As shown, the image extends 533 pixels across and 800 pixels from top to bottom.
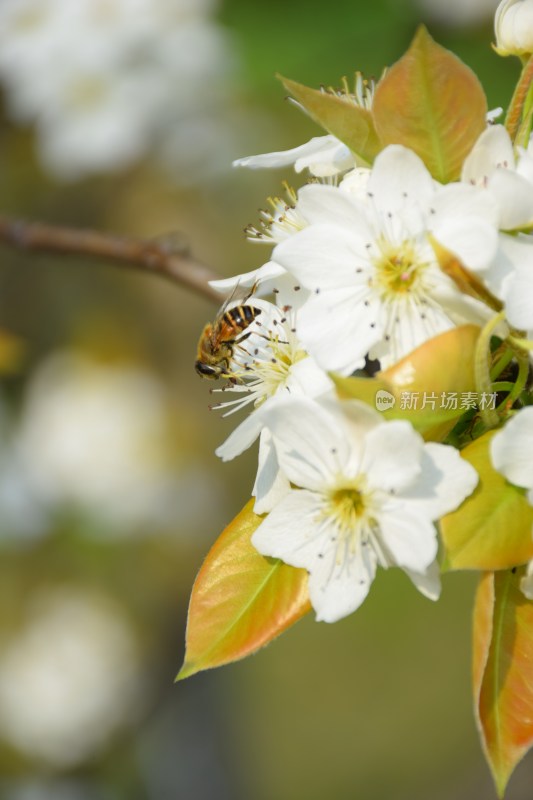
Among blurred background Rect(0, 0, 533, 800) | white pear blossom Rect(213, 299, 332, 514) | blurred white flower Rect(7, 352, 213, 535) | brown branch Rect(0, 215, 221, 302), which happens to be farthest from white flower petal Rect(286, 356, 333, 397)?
blurred white flower Rect(7, 352, 213, 535)

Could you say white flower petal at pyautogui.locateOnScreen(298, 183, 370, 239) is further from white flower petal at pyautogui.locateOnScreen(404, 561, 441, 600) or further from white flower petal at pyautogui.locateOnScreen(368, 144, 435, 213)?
white flower petal at pyautogui.locateOnScreen(404, 561, 441, 600)

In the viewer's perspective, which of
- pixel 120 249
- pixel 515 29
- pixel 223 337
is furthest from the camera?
pixel 120 249

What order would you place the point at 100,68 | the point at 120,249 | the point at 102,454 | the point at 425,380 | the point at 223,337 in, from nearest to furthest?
the point at 425,380
the point at 223,337
the point at 120,249
the point at 100,68
the point at 102,454

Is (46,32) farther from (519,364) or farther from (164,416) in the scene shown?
(519,364)

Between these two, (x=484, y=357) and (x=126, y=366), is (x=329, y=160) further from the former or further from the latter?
(x=126, y=366)

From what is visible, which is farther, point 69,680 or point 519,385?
point 69,680

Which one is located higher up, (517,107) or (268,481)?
(517,107)

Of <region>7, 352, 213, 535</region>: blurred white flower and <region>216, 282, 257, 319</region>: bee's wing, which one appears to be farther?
<region>7, 352, 213, 535</region>: blurred white flower

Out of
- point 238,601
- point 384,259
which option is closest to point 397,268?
point 384,259
